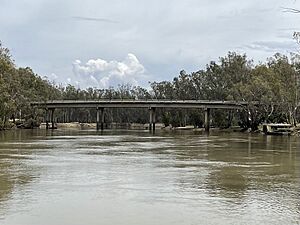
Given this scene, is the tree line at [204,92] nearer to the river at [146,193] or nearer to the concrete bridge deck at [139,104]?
the concrete bridge deck at [139,104]

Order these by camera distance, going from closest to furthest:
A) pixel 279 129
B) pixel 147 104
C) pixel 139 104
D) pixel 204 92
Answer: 1. pixel 279 129
2. pixel 147 104
3. pixel 139 104
4. pixel 204 92

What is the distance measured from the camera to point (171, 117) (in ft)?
514

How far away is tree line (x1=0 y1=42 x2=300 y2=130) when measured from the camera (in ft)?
319

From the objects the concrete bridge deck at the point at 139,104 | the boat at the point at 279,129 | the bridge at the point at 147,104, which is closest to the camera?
the boat at the point at 279,129

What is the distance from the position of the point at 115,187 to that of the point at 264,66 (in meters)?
98.6

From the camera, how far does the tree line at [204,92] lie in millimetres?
97225

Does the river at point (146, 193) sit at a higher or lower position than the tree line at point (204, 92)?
lower

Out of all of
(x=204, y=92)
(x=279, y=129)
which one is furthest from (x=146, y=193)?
(x=204, y=92)

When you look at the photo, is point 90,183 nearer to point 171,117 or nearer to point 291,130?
point 291,130

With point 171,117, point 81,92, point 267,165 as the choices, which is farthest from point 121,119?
point 267,165

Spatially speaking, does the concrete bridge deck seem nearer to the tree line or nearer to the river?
the tree line

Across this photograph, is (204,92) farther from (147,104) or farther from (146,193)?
(146,193)

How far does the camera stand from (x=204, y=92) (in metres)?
158

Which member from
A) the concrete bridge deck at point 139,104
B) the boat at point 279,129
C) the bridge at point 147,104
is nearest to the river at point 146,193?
the boat at point 279,129
